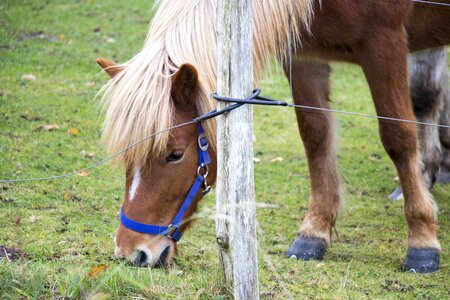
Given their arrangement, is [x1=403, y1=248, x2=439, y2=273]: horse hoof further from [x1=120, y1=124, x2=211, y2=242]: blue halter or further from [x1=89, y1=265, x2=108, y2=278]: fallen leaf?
[x1=89, y1=265, x2=108, y2=278]: fallen leaf

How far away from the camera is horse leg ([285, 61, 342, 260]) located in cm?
465

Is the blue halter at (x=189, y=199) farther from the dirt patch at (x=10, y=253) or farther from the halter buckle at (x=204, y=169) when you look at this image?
the dirt patch at (x=10, y=253)

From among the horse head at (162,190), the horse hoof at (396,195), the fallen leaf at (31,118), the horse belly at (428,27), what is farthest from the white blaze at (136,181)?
the fallen leaf at (31,118)

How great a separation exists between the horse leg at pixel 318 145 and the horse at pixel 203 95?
91 mm

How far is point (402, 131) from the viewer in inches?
166

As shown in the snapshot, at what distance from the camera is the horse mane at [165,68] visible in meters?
3.48

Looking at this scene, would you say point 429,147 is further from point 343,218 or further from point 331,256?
point 331,256

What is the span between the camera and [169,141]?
3.56m

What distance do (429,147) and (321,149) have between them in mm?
1304

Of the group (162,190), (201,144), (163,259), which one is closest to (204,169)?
(201,144)

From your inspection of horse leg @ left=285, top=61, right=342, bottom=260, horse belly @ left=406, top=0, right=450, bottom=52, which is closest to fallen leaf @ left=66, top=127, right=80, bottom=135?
horse leg @ left=285, top=61, right=342, bottom=260

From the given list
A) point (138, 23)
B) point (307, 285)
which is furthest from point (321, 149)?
point (138, 23)

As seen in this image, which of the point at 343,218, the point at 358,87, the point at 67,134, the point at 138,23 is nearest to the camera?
the point at 343,218

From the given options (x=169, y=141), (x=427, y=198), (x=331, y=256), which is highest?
(x=169, y=141)
